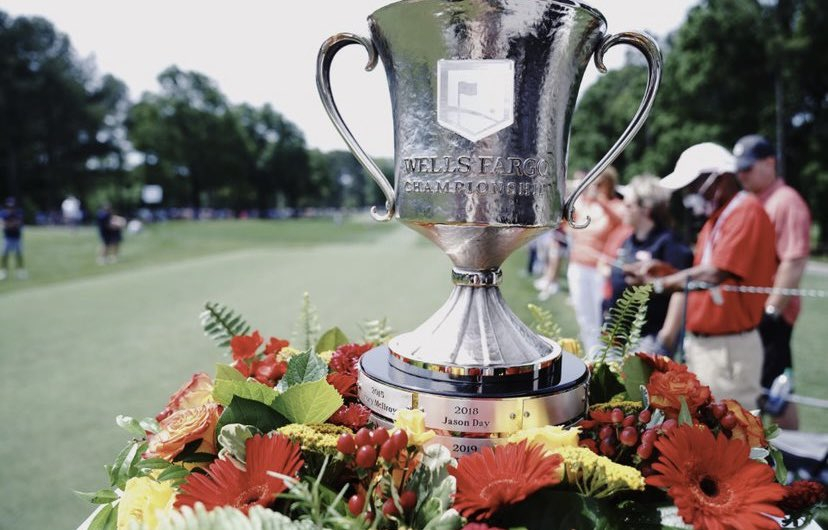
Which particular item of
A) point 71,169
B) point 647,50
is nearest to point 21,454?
point 647,50

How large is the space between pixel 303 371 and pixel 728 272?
2735 millimetres

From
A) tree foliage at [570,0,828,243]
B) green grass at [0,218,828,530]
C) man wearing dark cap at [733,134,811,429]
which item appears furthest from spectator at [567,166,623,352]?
tree foliage at [570,0,828,243]

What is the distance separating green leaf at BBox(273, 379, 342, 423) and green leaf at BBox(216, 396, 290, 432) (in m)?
0.02

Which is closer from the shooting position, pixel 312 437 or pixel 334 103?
pixel 312 437

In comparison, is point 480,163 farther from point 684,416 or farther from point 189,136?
point 189,136

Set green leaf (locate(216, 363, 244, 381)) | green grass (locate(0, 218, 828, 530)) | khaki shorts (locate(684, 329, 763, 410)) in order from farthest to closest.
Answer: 1. green grass (locate(0, 218, 828, 530))
2. khaki shorts (locate(684, 329, 763, 410))
3. green leaf (locate(216, 363, 244, 381))

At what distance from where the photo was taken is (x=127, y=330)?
755cm

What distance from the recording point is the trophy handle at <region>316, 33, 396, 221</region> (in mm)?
1275

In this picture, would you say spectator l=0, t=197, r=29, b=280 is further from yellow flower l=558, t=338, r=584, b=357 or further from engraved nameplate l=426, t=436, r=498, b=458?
engraved nameplate l=426, t=436, r=498, b=458

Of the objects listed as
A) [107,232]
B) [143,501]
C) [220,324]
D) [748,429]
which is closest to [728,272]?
[748,429]

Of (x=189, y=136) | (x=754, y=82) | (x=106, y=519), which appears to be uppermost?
(x=189, y=136)

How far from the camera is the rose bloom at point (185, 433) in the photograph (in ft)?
3.64

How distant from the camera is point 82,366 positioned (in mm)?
6000

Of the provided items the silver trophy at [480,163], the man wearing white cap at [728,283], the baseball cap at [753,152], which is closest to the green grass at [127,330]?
the silver trophy at [480,163]
